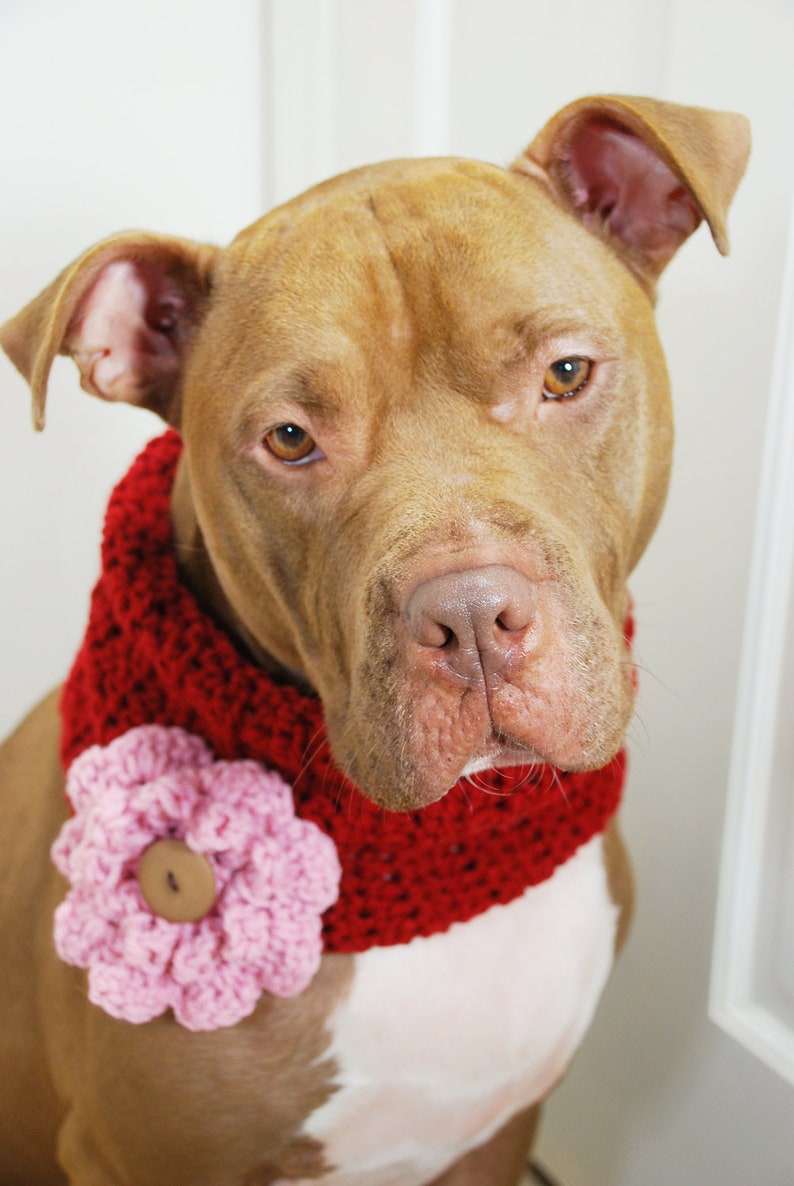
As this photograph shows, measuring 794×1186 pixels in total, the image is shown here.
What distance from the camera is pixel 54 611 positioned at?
265cm

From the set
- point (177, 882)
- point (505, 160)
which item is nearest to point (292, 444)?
point (177, 882)

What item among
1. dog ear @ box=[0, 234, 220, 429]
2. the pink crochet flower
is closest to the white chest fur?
the pink crochet flower

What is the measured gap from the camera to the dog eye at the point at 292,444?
135 cm

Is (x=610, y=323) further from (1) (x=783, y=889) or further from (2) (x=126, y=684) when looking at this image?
(1) (x=783, y=889)

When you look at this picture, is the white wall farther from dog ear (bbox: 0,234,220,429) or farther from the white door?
dog ear (bbox: 0,234,220,429)

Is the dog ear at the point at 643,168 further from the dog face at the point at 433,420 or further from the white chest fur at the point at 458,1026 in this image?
the white chest fur at the point at 458,1026

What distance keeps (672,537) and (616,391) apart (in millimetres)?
712

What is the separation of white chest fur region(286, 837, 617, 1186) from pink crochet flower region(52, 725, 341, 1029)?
130 mm

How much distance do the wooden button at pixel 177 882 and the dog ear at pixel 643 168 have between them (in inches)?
36.2

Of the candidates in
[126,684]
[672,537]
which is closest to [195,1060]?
[126,684]

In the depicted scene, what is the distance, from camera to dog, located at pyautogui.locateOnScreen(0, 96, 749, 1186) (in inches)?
48.7

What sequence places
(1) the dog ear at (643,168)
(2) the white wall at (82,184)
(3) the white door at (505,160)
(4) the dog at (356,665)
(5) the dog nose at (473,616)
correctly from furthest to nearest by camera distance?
(2) the white wall at (82,184)
(3) the white door at (505,160)
(1) the dog ear at (643,168)
(4) the dog at (356,665)
(5) the dog nose at (473,616)

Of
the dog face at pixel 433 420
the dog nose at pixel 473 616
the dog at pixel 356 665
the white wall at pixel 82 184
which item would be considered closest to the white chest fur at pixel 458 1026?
the dog at pixel 356 665

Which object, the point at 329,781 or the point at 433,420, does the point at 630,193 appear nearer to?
the point at 433,420
